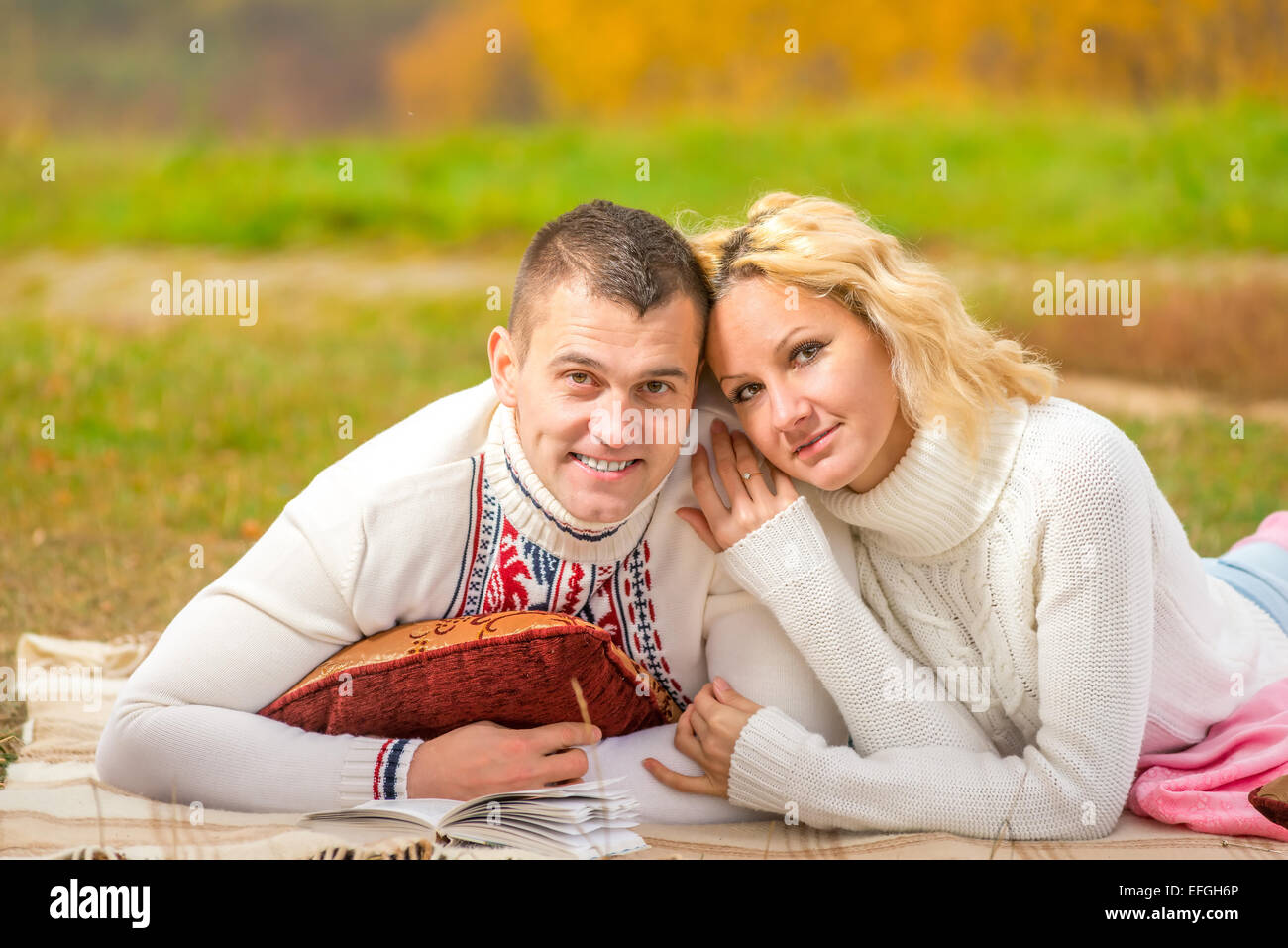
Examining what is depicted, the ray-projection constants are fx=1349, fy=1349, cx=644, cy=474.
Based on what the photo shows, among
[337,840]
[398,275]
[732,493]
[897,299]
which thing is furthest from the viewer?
[398,275]

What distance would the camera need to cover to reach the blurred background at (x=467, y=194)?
5.38 metres

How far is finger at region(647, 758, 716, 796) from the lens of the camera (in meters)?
2.45

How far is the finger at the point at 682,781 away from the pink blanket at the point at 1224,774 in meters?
0.81

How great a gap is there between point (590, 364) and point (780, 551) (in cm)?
49

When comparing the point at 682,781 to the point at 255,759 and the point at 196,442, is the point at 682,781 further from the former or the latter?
the point at 196,442

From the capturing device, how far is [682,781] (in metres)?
2.45

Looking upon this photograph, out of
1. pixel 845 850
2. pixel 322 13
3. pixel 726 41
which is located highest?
pixel 322 13

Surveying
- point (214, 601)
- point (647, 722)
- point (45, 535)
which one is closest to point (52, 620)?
point (45, 535)

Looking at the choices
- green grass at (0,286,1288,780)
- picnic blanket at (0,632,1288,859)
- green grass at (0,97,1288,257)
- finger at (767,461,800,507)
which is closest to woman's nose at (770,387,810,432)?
finger at (767,461,800,507)

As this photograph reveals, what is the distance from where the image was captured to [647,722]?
2598mm

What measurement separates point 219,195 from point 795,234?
833 centimetres

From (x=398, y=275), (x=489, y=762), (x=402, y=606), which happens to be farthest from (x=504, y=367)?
(x=398, y=275)

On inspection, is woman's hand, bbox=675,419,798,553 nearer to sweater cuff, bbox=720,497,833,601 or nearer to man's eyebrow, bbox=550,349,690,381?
sweater cuff, bbox=720,497,833,601
